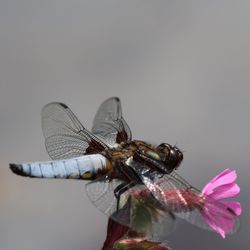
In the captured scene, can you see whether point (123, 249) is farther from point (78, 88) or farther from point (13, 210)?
point (78, 88)

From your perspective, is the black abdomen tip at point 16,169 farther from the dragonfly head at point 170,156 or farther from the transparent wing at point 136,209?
the dragonfly head at point 170,156

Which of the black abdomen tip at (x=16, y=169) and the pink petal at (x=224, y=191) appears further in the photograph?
the pink petal at (x=224, y=191)

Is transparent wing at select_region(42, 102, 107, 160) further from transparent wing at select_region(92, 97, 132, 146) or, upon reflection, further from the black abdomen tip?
the black abdomen tip

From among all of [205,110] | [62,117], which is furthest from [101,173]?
[205,110]

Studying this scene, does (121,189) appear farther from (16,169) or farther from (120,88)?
(120,88)

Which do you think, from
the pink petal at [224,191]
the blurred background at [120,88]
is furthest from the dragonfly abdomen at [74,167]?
the blurred background at [120,88]

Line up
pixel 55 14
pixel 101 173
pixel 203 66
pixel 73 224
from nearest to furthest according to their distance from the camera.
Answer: pixel 101 173 < pixel 73 224 < pixel 203 66 < pixel 55 14

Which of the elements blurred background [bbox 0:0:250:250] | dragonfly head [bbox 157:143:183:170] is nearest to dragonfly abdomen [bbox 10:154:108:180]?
dragonfly head [bbox 157:143:183:170]
